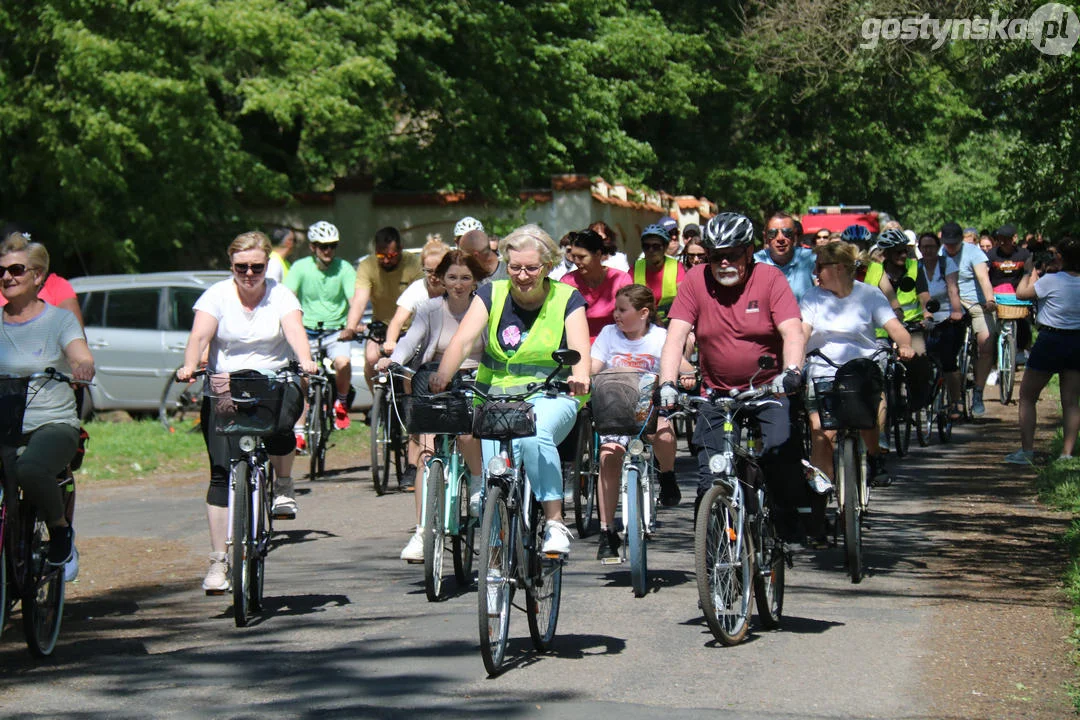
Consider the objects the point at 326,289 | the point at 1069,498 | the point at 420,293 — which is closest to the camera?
the point at 420,293

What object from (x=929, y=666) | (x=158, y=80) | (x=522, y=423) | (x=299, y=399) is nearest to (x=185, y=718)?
(x=522, y=423)

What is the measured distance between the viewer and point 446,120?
2697 centimetres

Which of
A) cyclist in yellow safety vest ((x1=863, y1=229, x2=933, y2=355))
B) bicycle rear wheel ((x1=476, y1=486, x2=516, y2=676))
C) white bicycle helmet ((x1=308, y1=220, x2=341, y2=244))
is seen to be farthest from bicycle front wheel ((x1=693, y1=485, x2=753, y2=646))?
white bicycle helmet ((x1=308, y1=220, x2=341, y2=244))

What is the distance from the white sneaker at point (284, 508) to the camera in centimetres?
923

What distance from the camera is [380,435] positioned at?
12.7 m

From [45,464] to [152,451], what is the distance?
330 inches

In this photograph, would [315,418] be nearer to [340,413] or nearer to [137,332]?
[340,413]

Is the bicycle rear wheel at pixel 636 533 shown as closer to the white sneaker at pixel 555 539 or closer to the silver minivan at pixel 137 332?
the white sneaker at pixel 555 539

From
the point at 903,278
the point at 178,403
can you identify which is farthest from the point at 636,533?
the point at 178,403

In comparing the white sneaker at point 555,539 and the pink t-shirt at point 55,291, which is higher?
the pink t-shirt at point 55,291

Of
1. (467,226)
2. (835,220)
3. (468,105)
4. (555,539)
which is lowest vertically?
(555,539)

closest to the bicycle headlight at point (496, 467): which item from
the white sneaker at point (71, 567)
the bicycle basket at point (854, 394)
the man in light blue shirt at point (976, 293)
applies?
the white sneaker at point (71, 567)

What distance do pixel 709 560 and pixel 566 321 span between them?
4.54 feet

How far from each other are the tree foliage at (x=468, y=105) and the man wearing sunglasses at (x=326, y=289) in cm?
572
